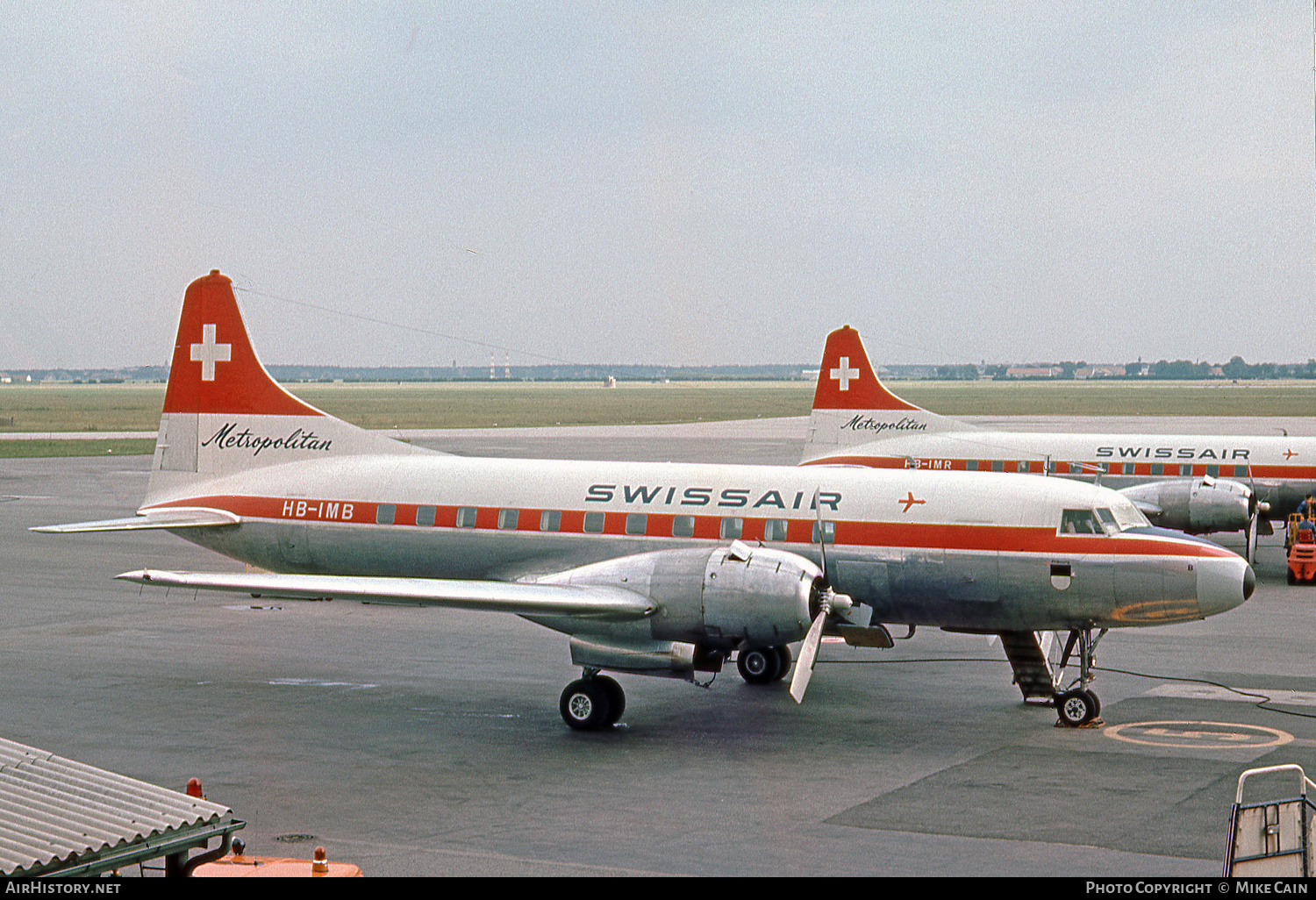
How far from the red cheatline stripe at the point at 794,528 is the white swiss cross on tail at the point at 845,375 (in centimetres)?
1806

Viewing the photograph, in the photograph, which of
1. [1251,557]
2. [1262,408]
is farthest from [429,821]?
[1262,408]

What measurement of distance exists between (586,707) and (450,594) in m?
2.33

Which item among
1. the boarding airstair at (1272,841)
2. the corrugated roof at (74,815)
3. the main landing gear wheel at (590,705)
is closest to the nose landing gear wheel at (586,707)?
the main landing gear wheel at (590,705)

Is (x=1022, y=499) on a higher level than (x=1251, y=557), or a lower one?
higher

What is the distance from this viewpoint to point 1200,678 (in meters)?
21.1

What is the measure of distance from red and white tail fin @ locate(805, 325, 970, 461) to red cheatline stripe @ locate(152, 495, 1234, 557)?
Result: 17.4m

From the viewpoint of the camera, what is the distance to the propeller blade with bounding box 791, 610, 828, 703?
16.6 m

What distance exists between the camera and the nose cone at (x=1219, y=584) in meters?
17.7

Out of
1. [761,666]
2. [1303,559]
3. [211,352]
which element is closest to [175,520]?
[211,352]

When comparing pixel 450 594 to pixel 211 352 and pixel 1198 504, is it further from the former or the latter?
pixel 1198 504

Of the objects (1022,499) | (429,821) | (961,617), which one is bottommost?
(429,821)

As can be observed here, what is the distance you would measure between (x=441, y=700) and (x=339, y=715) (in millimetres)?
1584
